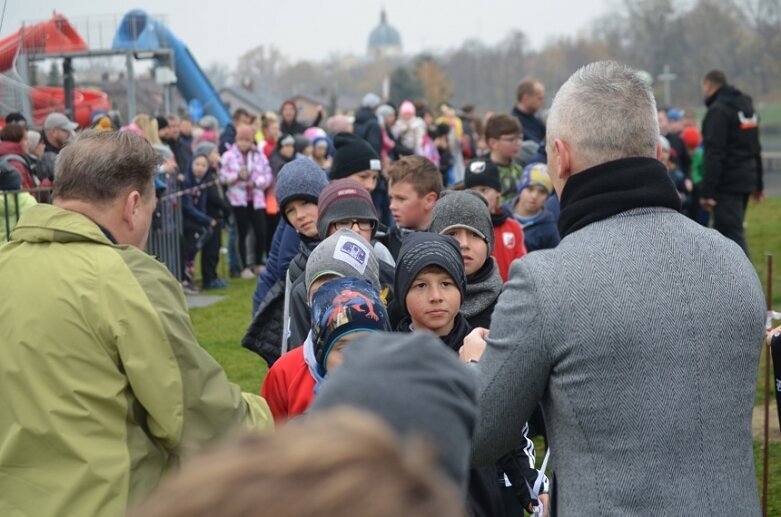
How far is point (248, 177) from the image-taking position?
15.2 m

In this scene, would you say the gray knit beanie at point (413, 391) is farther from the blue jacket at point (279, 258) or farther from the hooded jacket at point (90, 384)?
the blue jacket at point (279, 258)

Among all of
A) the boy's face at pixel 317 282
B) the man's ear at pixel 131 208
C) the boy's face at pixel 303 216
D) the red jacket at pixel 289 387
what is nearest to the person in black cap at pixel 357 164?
the boy's face at pixel 303 216

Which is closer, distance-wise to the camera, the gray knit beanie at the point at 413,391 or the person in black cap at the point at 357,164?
the gray knit beanie at the point at 413,391

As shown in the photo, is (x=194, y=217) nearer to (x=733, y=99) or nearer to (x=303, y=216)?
(x=733, y=99)

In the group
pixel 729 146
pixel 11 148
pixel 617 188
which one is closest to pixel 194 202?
pixel 11 148

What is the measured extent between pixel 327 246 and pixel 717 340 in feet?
7.72

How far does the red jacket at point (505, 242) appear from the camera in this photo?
7.20 m

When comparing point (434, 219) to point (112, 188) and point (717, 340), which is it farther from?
point (717, 340)

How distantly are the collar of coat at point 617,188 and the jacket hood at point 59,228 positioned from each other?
4.46ft

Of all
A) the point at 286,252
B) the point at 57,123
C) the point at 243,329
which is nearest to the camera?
the point at 286,252

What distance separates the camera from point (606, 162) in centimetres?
275

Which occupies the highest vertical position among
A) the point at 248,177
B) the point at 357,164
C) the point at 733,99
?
the point at 733,99

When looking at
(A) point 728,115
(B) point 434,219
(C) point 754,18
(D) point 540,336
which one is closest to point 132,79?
(A) point 728,115

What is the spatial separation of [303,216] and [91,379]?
11.5ft
